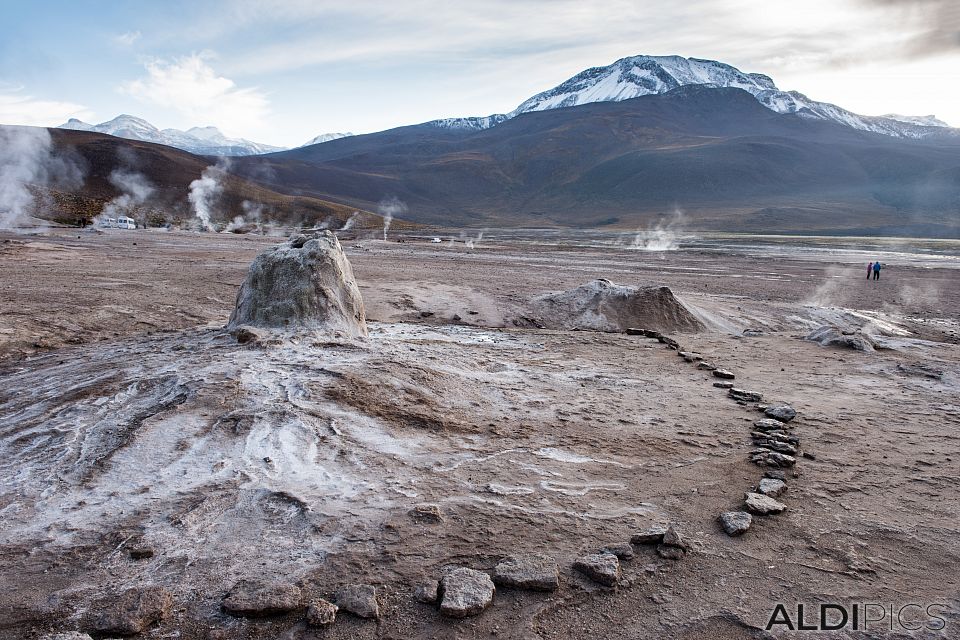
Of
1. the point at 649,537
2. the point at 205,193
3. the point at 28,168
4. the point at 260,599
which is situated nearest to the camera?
the point at 260,599

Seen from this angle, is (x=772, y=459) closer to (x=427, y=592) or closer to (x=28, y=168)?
(x=427, y=592)

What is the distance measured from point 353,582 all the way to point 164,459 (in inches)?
77.7

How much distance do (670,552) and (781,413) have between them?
10.6 ft

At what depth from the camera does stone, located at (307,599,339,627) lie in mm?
2805

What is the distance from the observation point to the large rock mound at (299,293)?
7.23 metres

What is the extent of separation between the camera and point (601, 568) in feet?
10.7

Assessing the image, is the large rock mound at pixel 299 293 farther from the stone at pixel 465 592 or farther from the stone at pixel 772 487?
the stone at pixel 772 487

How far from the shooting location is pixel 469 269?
64.8ft

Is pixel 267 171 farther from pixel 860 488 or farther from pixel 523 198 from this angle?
pixel 860 488

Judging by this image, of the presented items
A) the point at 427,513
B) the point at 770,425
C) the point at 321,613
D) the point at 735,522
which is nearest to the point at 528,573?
the point at 427,513

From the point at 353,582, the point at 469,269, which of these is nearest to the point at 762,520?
the point at 353,582

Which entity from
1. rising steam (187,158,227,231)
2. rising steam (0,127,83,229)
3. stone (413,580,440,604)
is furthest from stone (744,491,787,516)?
rising steam (187,158,227,231)

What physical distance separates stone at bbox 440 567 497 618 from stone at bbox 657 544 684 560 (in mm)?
1066

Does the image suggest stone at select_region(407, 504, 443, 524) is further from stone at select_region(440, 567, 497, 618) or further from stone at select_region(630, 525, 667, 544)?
stone at select_region(630, 525, 667, 544)
